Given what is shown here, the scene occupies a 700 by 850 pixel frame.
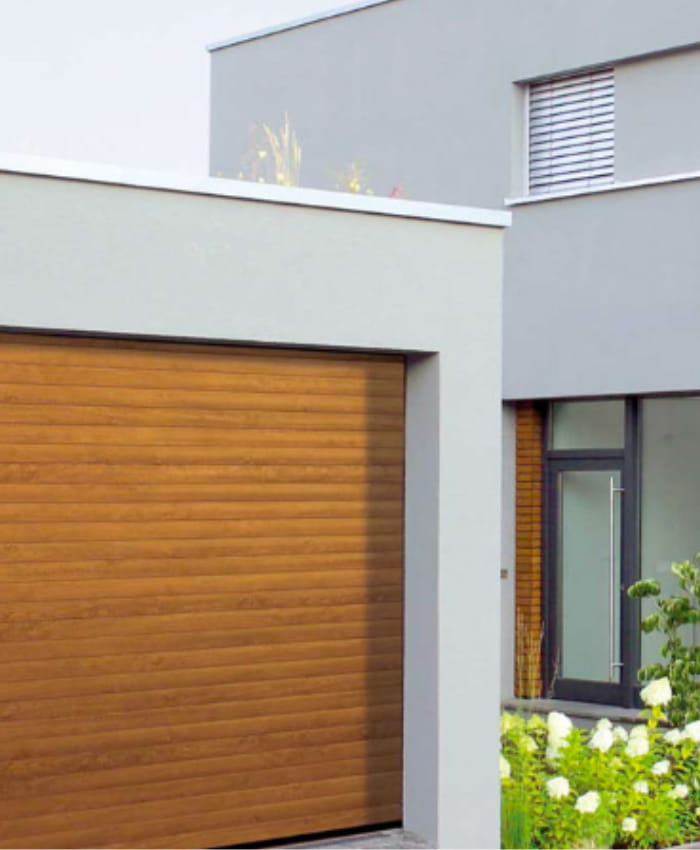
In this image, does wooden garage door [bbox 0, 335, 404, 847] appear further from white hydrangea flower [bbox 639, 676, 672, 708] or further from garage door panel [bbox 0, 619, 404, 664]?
white hydrangea flower [bbox 639, 676, 672, 708]

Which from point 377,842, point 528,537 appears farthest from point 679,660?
point 377,842

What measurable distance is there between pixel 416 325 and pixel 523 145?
26.8 ft

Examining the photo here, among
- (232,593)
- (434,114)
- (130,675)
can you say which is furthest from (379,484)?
(434,114)

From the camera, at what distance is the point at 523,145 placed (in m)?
18.0

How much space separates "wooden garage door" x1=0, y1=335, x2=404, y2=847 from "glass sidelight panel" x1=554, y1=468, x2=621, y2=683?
7131mm

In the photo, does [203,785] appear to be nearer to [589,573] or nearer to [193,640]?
[193,640]

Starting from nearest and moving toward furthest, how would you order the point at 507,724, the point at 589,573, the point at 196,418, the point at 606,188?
the point at 196,418
the point at 507,724
the point at 606,188
the point at 589,573

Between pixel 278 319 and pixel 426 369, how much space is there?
3.54 feet

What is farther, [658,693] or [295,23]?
[295,23]

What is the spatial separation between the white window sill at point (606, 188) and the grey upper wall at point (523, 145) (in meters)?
0.06

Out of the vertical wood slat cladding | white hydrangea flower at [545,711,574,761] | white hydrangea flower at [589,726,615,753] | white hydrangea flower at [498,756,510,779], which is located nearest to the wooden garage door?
white hydrangea flower at [498,756,510,779]

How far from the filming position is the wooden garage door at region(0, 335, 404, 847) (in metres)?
9.04

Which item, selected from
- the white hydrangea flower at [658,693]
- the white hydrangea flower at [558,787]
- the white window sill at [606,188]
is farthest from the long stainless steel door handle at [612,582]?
the white hydrangea flower at [558,787]

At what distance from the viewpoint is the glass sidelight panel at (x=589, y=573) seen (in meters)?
17.2
